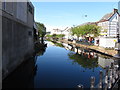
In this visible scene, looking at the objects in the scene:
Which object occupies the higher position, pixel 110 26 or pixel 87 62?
pixel 110 26

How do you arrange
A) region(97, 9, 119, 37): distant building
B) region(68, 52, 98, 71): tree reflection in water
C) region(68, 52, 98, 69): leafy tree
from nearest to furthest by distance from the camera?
region(68, 52, 98, 71): tree reflection in water
region(68, 52, 98, 69): leafy tree
region(97, 9, 119, 37): distant building

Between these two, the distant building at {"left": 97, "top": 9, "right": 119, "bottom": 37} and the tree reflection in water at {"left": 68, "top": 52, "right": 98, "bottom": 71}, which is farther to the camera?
the distant building at {"left": 97, "top": 9, "right": 119, "bottom": 37}

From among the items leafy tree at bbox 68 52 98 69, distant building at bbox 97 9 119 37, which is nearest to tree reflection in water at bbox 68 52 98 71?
leafy tree at bbox 68 52 98 69

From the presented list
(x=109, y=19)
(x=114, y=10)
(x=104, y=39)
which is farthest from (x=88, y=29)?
(x=104, y=39)

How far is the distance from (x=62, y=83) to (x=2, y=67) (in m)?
5.47

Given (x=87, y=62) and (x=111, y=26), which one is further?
(x=111, y=26)

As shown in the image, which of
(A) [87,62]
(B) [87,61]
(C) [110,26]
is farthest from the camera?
(C) [110,26]

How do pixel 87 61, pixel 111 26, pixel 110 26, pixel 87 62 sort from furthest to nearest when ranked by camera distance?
pixel 111 26
pixel 110 26
pixel 87 61
pixel 87 62

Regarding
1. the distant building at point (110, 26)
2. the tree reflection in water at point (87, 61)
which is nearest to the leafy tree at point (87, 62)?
the tree reflection in water at point (87, 61)

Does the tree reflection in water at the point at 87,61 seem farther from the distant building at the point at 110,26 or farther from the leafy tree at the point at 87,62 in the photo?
the distant building at the point at 110,26

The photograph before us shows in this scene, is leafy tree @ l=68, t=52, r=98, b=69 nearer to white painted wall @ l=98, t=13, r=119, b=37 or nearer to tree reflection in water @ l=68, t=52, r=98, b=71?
tree reflection in water @ l=68, t=52, r=98, b=71

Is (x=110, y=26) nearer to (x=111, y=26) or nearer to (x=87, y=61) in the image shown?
(x=111, y=26)

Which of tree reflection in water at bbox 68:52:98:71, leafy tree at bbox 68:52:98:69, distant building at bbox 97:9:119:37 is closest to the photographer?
tree reflection in water at bbox 68:52:98:71

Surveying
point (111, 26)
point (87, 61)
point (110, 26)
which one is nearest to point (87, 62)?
point (87, 61)
